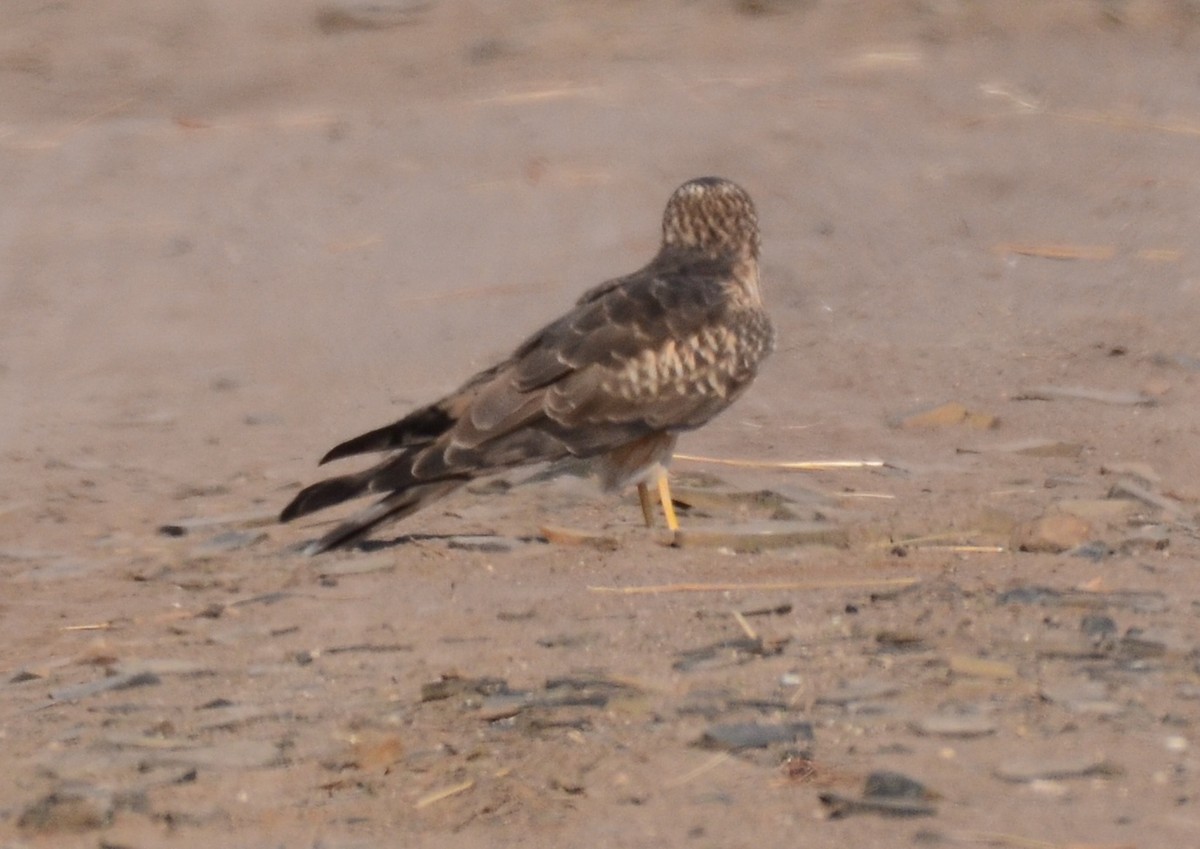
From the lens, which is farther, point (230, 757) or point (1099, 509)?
point (1099, 509)

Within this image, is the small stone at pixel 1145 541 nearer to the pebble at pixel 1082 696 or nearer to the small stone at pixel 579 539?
the pebble at pixel 1082 696

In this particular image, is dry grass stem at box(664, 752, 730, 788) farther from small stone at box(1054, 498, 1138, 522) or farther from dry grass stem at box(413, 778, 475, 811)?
small stone at box(1054, 498, 1138, 522)

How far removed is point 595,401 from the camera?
6.98 m

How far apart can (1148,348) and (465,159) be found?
354 centimetres

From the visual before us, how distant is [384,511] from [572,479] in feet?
4.23

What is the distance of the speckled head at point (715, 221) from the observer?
788 centimetres

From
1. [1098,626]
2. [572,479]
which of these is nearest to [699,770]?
[1098,626]

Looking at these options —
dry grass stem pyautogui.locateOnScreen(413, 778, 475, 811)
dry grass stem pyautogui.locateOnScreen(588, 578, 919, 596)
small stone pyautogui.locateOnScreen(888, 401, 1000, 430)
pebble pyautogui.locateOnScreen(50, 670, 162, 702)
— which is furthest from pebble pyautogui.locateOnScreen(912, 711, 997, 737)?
small stone pyautogui.locateOnScreen(888, 401, 1000, 430)

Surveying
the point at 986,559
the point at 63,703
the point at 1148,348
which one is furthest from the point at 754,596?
the point at 1148,348

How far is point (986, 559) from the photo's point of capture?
244 inches

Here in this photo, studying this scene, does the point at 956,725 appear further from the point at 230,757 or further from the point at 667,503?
the point at 667,503

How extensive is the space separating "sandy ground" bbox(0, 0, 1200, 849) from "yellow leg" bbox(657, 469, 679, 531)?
17 cm

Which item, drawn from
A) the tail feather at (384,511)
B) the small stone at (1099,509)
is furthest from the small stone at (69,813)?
the small stone at (1099,509)

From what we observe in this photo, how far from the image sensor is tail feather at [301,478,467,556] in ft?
21.2
